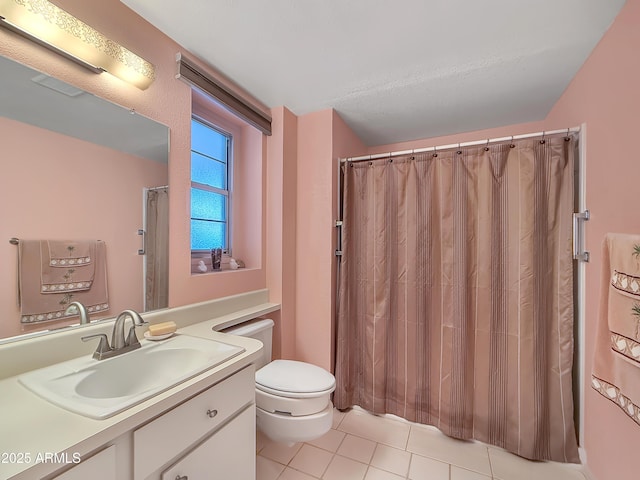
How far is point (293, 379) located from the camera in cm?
145

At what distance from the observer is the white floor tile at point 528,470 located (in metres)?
1.43

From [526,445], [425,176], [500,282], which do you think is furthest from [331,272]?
[526,445]

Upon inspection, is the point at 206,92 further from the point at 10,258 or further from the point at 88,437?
the point at 88,437

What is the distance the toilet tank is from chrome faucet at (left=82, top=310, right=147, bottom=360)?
0.54 m

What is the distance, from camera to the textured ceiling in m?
1.17

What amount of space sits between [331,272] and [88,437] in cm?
156

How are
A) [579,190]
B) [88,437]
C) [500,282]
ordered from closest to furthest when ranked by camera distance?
1. [88,437]
2. [579,190]
3. [500,282]

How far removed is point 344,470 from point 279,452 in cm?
40

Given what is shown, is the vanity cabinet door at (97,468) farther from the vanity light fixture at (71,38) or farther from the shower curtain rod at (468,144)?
the shower curtain rod at (468,144)

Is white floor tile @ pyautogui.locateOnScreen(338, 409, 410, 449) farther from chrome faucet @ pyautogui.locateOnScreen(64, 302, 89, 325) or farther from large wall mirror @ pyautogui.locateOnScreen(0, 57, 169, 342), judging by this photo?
chrome faucet @ pyautogui.locateOnScreen(64, 302, 89, 325)

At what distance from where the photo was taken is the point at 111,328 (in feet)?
3.66

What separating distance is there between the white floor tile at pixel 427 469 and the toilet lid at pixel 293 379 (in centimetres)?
66

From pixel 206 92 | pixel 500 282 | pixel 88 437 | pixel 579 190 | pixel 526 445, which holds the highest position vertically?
pixel 206 92

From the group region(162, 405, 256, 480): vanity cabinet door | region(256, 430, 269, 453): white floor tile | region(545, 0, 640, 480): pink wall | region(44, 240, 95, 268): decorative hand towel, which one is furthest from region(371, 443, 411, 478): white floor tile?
region(44, 240, 95, 268): decorative hand towel
